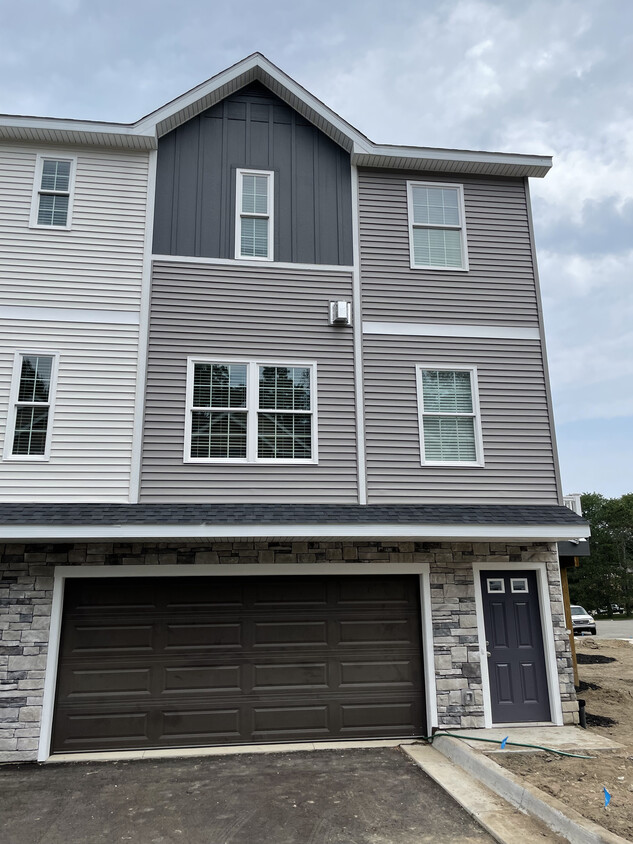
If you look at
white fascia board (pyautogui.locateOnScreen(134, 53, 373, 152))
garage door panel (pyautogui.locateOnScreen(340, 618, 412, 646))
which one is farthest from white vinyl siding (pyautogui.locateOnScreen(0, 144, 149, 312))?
garage door panel (pyautogui.locateOnScreen(340, 618, 412, 646))

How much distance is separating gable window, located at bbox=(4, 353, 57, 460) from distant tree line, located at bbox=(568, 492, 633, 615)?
1707 inches

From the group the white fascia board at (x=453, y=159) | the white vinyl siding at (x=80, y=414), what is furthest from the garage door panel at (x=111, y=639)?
the white fascia board at (x=453, y=159)

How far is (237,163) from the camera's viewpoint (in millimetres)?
8961

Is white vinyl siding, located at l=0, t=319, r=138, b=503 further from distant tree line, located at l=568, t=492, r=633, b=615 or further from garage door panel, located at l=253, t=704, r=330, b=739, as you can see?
distant tree line, located at l=568, t=492, r=633, b=615

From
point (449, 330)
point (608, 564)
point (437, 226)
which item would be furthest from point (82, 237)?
point (608, 564)

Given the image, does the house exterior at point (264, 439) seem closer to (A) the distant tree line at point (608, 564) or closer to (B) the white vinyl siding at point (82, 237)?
(B) the white vinyl siding at point (82, 237)

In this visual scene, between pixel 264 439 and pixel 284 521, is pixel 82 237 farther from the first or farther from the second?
pixel 284 521

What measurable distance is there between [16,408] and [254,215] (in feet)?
14.0

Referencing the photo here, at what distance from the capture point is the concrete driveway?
16.2ft

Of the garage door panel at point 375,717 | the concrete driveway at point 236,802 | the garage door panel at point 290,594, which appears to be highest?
the garage door panel at point 290,594

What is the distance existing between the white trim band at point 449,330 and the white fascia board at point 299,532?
9.67 ft

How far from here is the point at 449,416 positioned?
8555mm

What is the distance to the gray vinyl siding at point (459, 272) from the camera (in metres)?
8.91

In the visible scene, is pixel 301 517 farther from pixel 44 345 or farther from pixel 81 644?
Result: pixel 44 345
